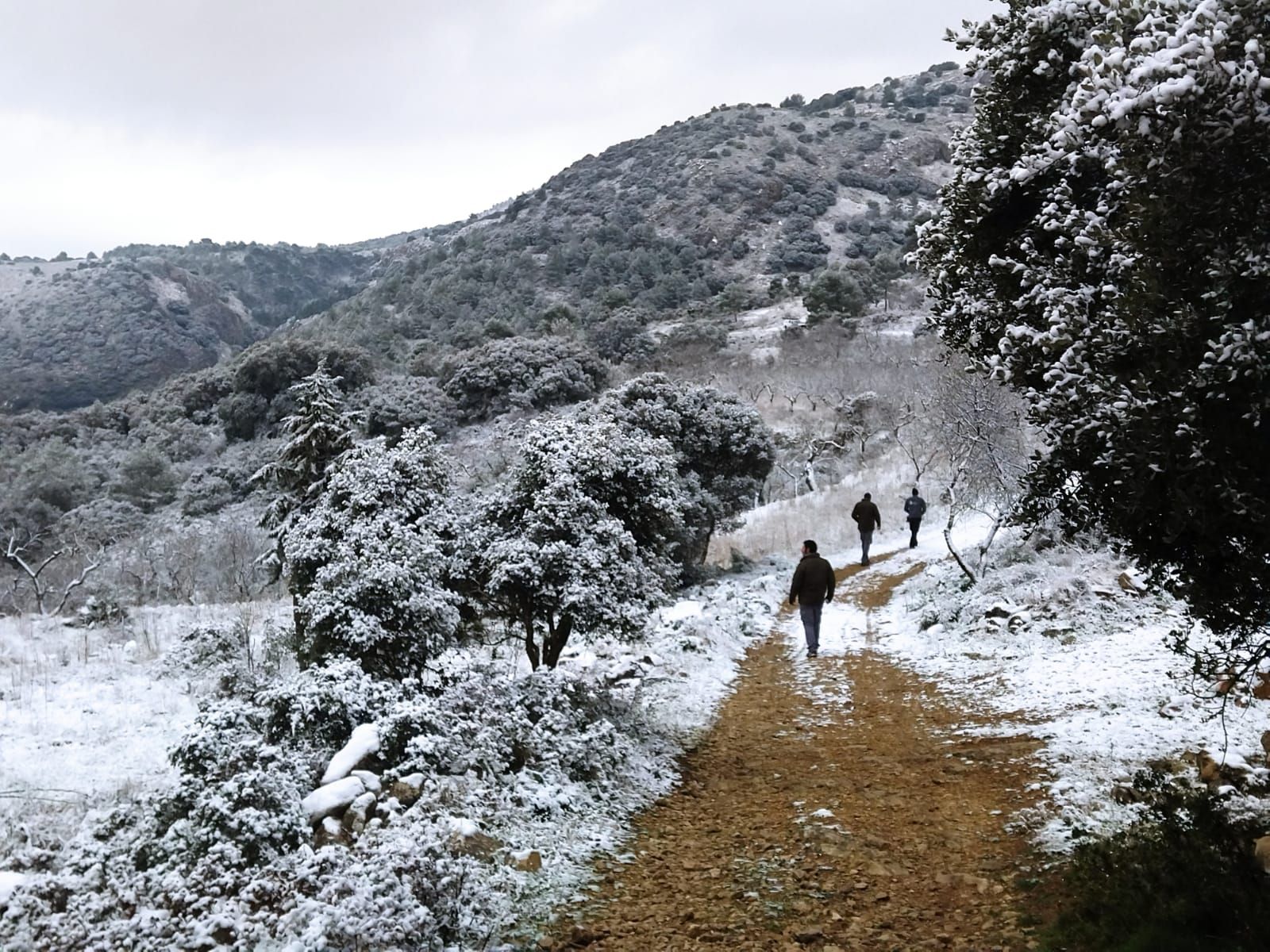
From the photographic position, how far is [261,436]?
4362 centimetres

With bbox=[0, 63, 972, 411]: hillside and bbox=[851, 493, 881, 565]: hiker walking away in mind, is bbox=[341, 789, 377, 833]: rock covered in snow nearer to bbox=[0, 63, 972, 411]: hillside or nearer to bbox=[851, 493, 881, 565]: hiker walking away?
bbox=[851, 493, 881, 565]: hiker walking away

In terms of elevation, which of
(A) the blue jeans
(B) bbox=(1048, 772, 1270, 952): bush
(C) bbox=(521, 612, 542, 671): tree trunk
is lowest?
(A) the blue jeans

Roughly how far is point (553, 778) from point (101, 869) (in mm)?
2893

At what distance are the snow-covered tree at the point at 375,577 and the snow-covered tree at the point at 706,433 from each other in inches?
473

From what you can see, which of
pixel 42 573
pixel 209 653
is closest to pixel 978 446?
pixel 209 653

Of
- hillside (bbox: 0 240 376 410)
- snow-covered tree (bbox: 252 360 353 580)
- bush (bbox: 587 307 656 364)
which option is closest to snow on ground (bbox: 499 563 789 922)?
snow-covered tree (bbox: 252 360 353 580)

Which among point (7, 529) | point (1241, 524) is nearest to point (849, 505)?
point (1241, 524)

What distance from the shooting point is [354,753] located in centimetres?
576

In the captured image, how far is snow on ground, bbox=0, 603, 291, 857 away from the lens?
675cm

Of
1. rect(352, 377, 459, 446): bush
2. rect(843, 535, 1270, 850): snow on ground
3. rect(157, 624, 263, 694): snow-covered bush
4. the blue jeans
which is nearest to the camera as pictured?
rect(843, 535, 1270, 850): snow on ground

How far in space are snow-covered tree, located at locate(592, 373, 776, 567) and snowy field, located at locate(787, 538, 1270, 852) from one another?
638 centimetres

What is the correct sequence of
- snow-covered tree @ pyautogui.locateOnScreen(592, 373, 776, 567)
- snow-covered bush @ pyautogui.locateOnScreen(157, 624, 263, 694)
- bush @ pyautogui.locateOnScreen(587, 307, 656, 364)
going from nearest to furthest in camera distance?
snow-covered bush @ pyautogui.locateOnScreen(157, 624, 263, 694) → snow-covered tree @ pyautogui.locateOnScreen(592, 373, 776, 567) → bush @ pyautogui.locateOnScreen(587, 307, 656, 364)

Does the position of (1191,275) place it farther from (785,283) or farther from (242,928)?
(785,283)

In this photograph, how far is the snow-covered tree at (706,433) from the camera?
2083 centimetres
